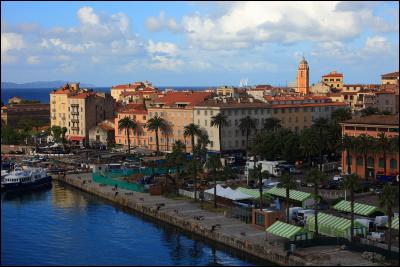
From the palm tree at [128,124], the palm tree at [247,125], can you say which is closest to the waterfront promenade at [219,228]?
the palm tree at [247,125]

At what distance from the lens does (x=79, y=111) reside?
127 meters

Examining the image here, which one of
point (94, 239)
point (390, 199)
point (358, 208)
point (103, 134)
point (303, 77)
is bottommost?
point (94, 239)

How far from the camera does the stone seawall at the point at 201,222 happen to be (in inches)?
1882

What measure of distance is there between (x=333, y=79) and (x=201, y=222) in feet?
402

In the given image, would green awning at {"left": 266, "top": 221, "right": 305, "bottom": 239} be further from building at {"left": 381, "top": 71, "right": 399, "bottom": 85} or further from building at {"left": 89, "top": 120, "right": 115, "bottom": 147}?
building at {"left": 381, "top": 71, "right": 399, "bottom": 85}

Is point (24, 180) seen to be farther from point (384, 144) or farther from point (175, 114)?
point (384, 144)

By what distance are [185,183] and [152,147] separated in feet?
112

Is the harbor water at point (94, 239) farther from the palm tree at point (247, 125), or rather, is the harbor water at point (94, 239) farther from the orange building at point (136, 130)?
the orange building at point (136, 130)

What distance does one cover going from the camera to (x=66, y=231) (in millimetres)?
57656

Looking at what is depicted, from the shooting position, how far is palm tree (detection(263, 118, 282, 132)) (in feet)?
329

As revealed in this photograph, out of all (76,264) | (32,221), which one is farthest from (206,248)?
(32,221)

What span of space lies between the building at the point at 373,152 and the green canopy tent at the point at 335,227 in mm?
23430

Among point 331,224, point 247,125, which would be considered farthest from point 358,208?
point 247,125

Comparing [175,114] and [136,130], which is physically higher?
[175,114]
